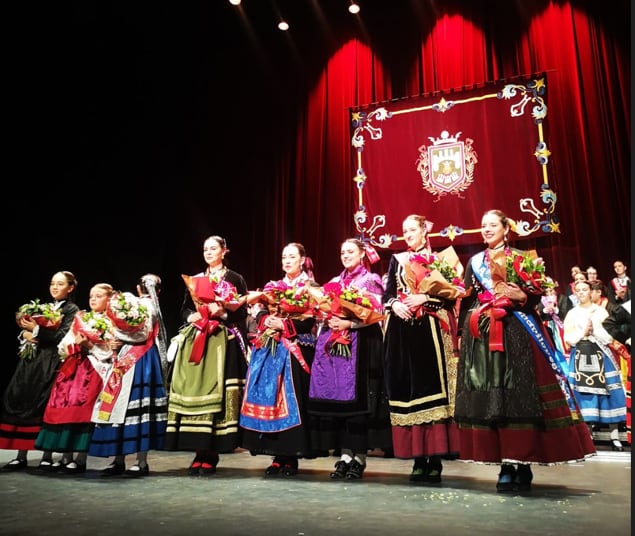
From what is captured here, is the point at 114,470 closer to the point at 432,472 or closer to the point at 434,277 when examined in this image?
the point at 432,472

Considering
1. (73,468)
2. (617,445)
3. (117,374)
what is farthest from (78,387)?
(617,445)

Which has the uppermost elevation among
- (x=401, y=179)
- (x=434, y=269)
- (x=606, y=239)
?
(x=401, y=179)

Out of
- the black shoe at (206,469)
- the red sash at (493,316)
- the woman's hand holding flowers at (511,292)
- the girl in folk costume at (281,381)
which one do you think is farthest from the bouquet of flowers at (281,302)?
the woman's hand holding flowers at (511,292)

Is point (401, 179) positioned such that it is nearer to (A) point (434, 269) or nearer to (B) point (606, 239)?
(B) point (606, 239)

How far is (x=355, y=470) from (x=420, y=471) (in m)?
0.38

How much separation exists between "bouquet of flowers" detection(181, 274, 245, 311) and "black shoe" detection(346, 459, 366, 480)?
1178 millimetres

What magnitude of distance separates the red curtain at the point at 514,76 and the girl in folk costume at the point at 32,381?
141 inches

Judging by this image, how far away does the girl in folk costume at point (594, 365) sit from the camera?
18.7ft

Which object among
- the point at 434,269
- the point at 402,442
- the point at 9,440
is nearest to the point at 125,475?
the point at 9,440

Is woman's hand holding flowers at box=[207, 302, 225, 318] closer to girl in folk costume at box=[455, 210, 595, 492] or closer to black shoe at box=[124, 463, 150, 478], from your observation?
black shoe at box=[124, 463, 150, 478]

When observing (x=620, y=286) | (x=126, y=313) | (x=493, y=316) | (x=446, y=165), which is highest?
(x=446, y=165)

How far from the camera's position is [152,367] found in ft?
13.2

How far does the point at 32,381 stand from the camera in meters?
4.44

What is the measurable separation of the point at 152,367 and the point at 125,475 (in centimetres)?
66
